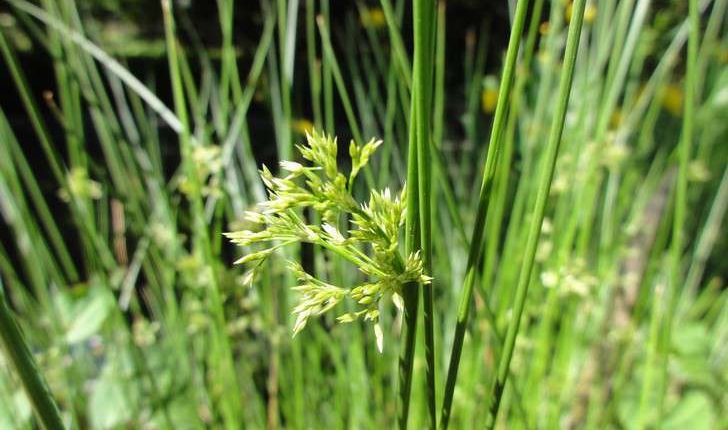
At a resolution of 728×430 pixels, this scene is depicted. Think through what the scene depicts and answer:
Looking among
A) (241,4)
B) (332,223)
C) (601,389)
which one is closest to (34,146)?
(241,4)

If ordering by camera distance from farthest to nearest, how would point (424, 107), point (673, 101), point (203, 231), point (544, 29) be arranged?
1. point (673, 101)
2. point (544, 29)
3. point (203, 231)
4. point (424, 107)

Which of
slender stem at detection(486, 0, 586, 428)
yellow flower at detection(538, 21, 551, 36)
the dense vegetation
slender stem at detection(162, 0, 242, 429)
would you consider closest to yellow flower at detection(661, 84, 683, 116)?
the dense vegetation

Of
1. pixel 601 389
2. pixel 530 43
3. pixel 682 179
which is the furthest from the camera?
pixel 601 389

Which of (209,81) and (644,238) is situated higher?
(209,81)

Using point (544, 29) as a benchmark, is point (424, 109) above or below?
below

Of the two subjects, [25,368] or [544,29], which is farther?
[544,29]

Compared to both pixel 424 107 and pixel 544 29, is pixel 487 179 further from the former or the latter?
pixel 544 29

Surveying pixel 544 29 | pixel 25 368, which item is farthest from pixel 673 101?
pixel 25 368

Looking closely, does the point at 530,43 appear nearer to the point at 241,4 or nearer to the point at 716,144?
the point at 716,144
